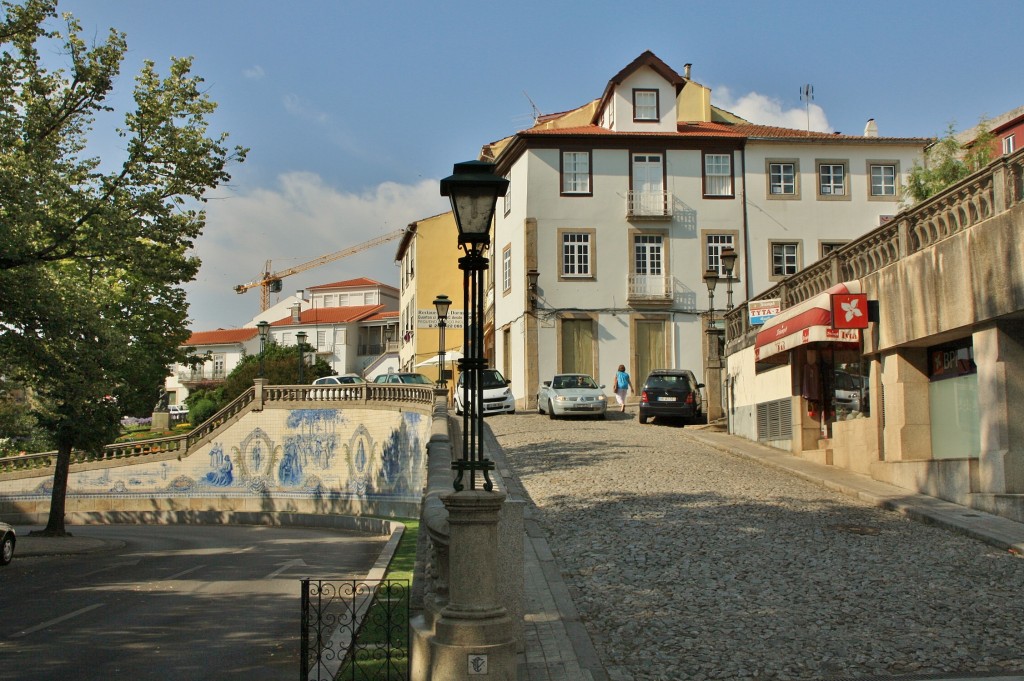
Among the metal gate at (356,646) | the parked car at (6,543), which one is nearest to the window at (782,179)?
the parked car at (6,543)

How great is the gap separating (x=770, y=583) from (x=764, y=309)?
13.5m

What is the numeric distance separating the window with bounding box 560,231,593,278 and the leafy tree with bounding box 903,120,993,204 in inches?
477

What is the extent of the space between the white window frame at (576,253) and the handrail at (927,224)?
19047 millimetres

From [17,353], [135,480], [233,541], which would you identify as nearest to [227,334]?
[135,480]

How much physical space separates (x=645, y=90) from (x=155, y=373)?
880 inches

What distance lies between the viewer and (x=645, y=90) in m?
42.5

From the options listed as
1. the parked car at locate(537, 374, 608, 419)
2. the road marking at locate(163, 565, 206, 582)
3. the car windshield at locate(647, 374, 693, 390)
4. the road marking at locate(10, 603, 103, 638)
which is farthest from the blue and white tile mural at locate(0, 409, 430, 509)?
the road marking at locate(10, 603, 103, 638)

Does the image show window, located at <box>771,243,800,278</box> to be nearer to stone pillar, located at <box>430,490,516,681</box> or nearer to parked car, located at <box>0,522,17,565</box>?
parked car, located at <box>0,522,17,565</box>

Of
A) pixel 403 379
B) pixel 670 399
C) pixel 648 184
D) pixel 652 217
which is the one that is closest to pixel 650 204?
pixel 652 217

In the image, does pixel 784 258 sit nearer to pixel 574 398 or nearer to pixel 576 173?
pixel 576 173

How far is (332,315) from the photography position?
105812mm

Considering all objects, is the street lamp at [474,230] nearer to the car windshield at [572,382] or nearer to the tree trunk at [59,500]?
the car windshield at [572,382]

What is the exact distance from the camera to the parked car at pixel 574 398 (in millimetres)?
31969

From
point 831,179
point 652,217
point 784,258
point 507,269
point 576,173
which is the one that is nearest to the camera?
point 652,217
